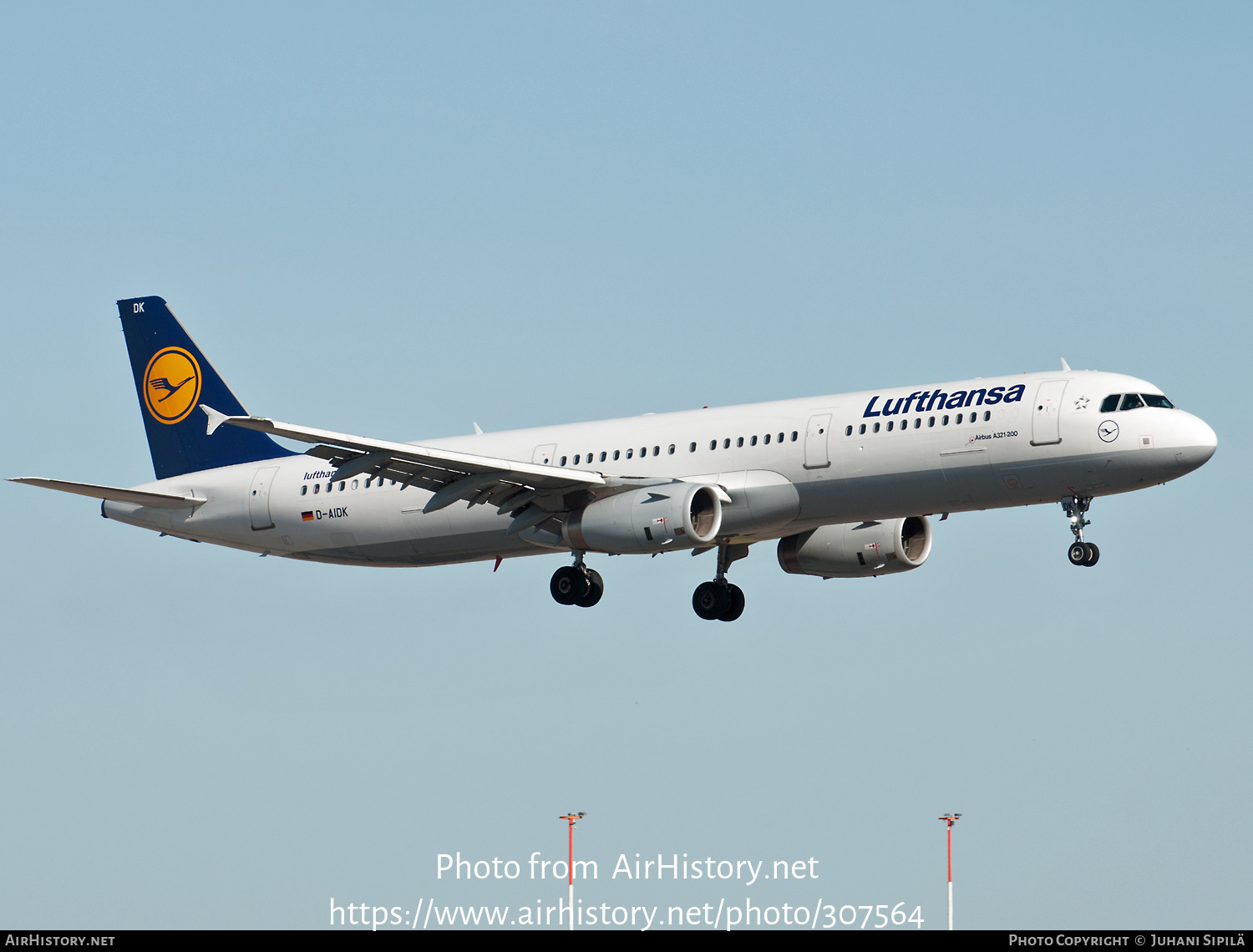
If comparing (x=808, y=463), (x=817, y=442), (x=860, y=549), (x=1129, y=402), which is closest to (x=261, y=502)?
(x=808, y=463)

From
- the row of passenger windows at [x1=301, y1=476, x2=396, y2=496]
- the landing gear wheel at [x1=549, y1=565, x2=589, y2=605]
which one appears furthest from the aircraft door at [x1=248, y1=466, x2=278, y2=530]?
the landing gear wheel at [x1=549, y1=565, x2=589, y2=605]

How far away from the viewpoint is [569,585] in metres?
50.2

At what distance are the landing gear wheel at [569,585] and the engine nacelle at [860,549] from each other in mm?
6483

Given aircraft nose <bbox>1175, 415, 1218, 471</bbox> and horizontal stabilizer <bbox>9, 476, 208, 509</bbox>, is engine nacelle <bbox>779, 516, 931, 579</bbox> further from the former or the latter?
horizontal stabilizer <bbox>9, 476, 208, 509</bbox>

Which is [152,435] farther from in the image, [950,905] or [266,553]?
[950,905]

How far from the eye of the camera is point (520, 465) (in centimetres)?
4719

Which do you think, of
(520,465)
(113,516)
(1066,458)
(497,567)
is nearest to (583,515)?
(520,465)

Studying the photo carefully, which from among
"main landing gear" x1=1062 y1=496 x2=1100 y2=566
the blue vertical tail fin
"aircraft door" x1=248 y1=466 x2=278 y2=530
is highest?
the blue vertical tail fin

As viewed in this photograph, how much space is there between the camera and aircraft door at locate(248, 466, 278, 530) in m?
54.0

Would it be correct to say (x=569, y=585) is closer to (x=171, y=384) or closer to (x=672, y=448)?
(x=672, y=448)

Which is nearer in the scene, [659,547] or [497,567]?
[659,547]

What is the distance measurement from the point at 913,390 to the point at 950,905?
42.4 feet

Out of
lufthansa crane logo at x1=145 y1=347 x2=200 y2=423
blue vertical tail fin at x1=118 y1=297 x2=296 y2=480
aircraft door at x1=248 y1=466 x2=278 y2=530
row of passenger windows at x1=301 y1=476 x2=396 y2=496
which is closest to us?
row of passenger windows at x1=301 y1=476 x2=396 y2=496

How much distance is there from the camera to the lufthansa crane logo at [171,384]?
5753cm
